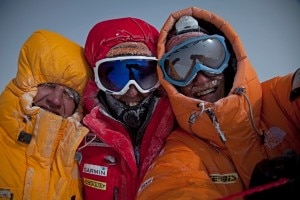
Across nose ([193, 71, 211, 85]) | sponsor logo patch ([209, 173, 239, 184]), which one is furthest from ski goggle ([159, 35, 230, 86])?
sponsor logo patch ([209, 173, 239, 184])

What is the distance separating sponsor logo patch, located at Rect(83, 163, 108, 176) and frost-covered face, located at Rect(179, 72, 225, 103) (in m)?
0.79

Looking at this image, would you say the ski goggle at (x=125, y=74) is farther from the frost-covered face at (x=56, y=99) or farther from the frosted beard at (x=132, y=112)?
the frost-covered face at (x=56, y=99)

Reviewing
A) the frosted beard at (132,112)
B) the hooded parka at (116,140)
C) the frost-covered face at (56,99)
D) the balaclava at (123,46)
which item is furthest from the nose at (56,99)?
the frosted beard at (132,112)

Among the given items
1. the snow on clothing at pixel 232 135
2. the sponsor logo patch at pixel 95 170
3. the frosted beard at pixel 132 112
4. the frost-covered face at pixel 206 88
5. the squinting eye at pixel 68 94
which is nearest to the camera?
the snow on clothing at pixel 232 135

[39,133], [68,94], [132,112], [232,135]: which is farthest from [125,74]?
[232,135]

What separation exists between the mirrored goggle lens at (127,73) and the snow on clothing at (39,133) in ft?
0.83

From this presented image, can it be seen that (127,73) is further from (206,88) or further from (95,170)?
(95,170)

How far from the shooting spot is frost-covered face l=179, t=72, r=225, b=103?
6.11 feet

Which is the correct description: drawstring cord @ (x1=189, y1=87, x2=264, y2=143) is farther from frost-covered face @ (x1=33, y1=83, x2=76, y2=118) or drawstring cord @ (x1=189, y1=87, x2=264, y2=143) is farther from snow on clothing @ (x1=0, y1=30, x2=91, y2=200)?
frost-covered face @ (x1=33, y1=83, x2=76, y2=118)

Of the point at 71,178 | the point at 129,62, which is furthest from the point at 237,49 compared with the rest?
the point at 71,178

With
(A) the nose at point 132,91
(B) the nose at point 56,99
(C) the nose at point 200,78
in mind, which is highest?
(C) the nose at point 200,78

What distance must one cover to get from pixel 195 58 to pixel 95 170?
3.44ft

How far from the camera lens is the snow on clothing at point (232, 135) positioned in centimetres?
154

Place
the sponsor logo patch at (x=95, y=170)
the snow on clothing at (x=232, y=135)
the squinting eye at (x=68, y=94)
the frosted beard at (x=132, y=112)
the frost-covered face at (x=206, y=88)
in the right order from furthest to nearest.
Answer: the squinting eye at (x=68, y=94)
the frosted beard at (x=132, y=112)
the sponsor logo patch at (x=95, y=170)
the frost-covered face at (x=206, y=88)
the snow on clothing at (x=232, y=135)
